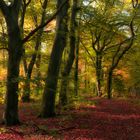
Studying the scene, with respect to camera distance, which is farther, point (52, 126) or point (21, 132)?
point (52, 126)

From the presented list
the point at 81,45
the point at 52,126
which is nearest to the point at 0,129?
the point at 52,126

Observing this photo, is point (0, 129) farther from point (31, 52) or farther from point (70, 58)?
point (31, 52)

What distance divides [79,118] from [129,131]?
182 inches

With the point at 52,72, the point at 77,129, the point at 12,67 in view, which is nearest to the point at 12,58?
the point at 12,67

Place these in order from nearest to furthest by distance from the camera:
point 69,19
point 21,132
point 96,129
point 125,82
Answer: point 21,132 < point 96,129 < point 69,19 < point 125,82

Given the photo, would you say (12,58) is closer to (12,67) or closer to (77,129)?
(12,67)

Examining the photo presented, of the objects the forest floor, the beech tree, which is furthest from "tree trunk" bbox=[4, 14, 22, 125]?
the forest floor

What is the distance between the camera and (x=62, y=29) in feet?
64.0

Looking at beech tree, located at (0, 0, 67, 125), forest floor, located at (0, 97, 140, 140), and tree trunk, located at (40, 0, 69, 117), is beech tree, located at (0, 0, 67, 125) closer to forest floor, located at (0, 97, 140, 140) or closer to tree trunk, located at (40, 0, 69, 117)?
forest floor, located at (0, 97, 140, 140)

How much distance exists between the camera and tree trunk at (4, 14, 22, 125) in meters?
15.6

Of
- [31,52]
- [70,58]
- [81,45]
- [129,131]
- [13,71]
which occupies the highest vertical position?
[81,45]

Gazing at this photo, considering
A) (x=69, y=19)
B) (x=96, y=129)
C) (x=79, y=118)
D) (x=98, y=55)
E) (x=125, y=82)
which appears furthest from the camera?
(x=125, y=82)

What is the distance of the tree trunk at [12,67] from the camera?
1563cm

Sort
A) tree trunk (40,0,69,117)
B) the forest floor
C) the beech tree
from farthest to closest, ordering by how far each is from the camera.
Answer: tree trunk (40,0,69,117) → the beech tree → the forest floor
